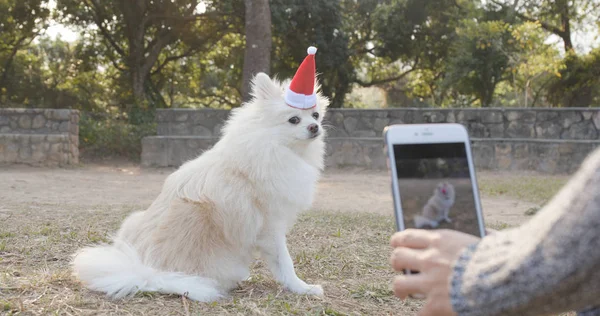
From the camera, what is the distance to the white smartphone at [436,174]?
1376 millimetres

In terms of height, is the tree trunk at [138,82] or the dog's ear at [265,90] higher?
the tree trunk at [138,82]

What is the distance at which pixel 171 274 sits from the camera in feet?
9.11

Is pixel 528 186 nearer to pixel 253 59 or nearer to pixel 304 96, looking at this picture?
pixel 253 59

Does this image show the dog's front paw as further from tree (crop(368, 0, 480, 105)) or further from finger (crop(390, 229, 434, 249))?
tree (crop(368, 0, 480, 105))

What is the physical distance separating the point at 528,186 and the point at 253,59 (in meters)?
5.44

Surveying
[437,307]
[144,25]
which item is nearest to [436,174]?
[437,307]

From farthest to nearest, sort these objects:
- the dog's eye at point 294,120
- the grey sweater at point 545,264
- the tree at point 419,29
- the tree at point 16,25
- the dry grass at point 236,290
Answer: the tree at point 419,29 → the tree at point 16,25 → the dog's eye at point 294,120 → the dry grass at point 236,290 → the grey sweater at point 545,264

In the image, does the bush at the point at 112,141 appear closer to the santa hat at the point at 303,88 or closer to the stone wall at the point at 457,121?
the stone wall at the point at 457,121

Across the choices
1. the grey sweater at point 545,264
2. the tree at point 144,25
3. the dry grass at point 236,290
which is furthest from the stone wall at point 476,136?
the grey sweater at point 545,264

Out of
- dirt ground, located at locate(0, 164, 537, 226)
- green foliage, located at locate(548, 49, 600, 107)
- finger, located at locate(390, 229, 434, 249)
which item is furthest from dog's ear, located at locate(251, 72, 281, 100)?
green foliage, located at locate(548, 49, 600, 107)

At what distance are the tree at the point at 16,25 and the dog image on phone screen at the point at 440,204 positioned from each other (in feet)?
56.5

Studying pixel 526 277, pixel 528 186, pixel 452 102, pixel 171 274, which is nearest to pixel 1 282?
pixel 171 274

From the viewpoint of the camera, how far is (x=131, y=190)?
330 inches

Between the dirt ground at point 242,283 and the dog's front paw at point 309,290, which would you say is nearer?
the dirt ground at point 242,283
